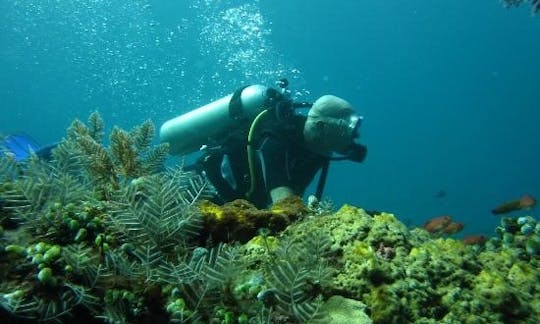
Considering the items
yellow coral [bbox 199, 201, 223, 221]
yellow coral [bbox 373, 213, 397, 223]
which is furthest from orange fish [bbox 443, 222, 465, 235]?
yellow coral [bbox 199, 201, 223, 221]

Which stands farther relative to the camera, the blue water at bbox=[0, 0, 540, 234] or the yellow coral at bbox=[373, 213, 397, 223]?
the blue water at bbox=[0, 0, 540, 234]

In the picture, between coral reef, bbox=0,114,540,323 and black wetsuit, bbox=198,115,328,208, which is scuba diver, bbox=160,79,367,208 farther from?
coral reef, bbox=0,114,540,323

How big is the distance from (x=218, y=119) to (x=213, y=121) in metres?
0.10

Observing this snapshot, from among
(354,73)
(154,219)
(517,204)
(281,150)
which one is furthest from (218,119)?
(354,73)

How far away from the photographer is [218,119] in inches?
267

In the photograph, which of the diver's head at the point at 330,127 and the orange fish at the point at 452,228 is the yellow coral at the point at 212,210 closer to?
the diver's head at the point at 330,127

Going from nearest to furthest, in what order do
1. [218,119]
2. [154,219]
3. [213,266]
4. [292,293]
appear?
1. [292,293]
2. [213,266]
3. [154,219]
4. [218,119]

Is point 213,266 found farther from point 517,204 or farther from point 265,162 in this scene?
point 517,204

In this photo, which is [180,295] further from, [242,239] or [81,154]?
[81,154]

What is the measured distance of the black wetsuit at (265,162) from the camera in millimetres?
5148

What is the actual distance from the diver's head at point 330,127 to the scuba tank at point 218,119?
854 mm

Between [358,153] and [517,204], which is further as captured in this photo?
[517,204]

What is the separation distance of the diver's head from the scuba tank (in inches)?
33.6

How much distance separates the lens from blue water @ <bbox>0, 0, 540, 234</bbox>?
79.6 metres
